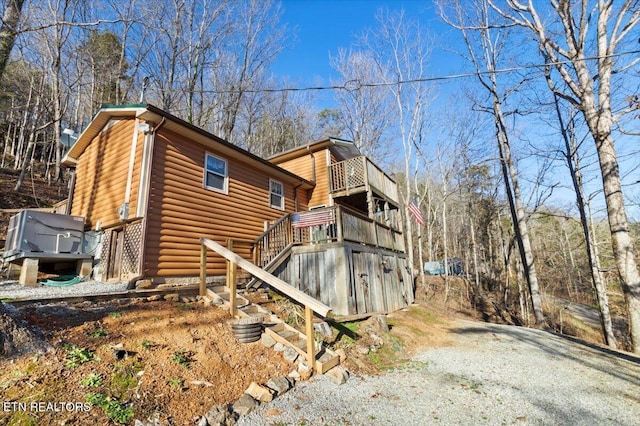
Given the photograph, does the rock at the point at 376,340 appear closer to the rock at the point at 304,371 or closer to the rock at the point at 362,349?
the rock at the point at 362,349

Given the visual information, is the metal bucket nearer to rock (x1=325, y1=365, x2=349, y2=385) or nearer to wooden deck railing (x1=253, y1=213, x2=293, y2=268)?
rock (x1=325, y1=365, x2=349, y2=385)

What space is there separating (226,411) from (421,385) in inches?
124

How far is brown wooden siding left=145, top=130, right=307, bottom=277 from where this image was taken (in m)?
7.12

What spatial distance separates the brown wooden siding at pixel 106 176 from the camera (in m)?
7.84

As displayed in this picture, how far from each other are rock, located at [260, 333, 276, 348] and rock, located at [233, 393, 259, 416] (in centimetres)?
137

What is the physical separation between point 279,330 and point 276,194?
692cm

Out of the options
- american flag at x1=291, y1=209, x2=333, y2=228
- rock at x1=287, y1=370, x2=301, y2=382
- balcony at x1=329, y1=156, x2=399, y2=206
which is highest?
balcony at x1=329, y1=156, x2=399, y2=206

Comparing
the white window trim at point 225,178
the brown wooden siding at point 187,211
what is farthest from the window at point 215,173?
the brown wooden siding at point 187,211

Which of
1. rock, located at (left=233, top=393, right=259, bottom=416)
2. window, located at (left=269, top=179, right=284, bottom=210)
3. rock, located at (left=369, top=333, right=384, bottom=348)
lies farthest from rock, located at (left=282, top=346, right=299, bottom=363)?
window, located at (left=269, top=179, right=284, bottom=210)

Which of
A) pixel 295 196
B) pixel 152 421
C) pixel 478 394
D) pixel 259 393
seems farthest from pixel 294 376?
pixel 295 196

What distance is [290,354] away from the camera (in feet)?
15.8

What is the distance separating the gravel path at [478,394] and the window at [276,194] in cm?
732

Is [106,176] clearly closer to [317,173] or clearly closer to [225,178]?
[225,178]

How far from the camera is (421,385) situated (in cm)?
474
